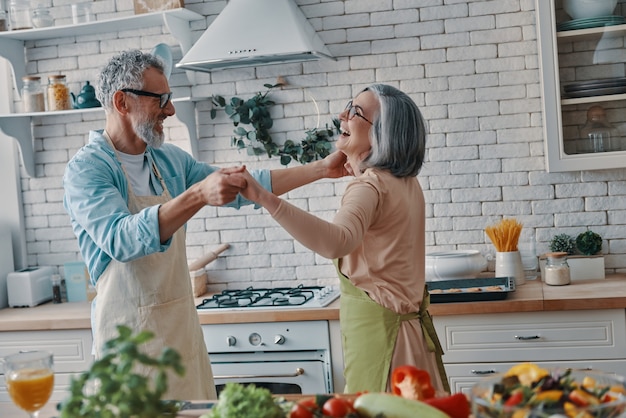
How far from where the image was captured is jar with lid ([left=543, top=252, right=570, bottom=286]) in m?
3.69

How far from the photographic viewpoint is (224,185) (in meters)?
2.40

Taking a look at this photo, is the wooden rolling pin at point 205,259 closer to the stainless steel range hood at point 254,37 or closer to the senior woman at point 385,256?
the stainless steel range hood at point 254,37

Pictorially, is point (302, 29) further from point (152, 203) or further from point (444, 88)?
point (152, 203)

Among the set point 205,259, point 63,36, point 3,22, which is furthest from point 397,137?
point 3,22

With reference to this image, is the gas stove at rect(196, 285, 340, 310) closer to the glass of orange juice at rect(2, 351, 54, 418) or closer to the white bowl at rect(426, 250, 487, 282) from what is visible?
the white bowl at rect(426, 250, 487, 282)

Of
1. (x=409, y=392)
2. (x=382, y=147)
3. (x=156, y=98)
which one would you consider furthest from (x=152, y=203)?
(x=409, y=392)

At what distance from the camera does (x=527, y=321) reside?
342 centimetres

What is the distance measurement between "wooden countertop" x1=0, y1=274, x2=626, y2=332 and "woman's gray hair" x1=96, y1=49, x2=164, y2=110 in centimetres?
120

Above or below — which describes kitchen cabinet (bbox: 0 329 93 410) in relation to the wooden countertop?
below

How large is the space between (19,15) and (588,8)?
2835 millimetres

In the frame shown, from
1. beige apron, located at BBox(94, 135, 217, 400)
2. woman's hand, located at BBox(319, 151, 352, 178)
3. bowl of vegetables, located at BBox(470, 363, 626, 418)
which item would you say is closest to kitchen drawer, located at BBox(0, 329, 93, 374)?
beige apron, located at BBox(94, 135, 217, 400)

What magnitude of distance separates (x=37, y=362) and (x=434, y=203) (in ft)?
8.77

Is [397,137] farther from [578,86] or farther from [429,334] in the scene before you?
[578,86]

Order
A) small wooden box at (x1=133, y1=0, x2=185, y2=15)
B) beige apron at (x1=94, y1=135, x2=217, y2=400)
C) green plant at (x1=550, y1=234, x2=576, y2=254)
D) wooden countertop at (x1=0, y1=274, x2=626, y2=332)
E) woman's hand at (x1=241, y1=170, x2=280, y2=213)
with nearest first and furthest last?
woman's hand at (x1=241, y1=170, x2=280, y2=213), beige apron at (x1=94, y1=135, x2=217, y2=400), wooden countertop at (x1=0, y1=274, x2=626, y2=332), green plant at (x1=550, y1=234, x2=576, y2=254), small wooden box at (x1=133, y1=0, x2=185, y2=15)
